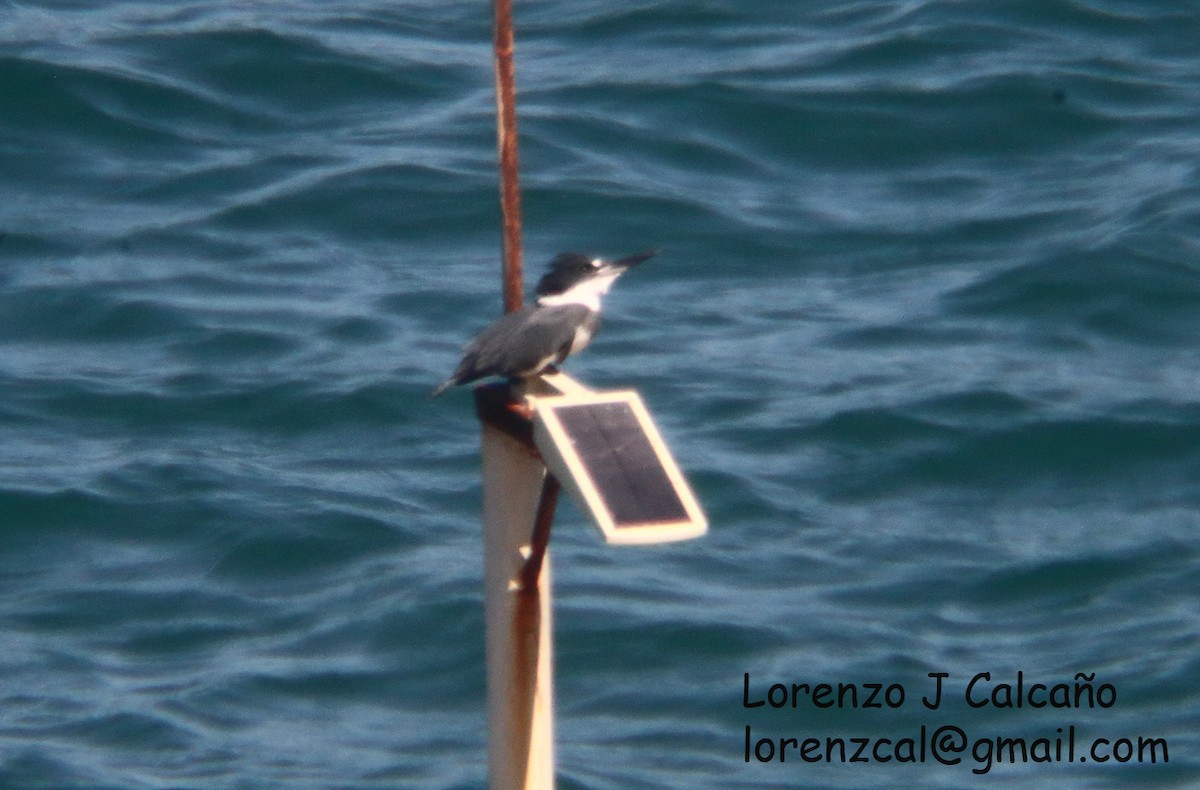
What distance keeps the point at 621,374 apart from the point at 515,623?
629 centimetres

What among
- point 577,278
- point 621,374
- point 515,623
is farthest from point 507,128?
point 621,374

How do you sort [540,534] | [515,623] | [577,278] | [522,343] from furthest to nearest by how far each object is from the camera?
[577,278] → [522,343] → [515,623] → [540,534]

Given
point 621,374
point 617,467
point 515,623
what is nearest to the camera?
point 617,467

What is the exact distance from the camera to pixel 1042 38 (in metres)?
14.7

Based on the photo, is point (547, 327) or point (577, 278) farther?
point (577, 278)

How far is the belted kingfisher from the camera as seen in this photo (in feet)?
16.5

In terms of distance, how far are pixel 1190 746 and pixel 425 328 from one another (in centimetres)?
493

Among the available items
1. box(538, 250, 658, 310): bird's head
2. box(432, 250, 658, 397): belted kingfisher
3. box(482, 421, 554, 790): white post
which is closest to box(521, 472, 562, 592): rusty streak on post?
box(482, 421, 554, 790): white post

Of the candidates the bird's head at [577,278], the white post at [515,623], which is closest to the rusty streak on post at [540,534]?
the white post at [515,623]

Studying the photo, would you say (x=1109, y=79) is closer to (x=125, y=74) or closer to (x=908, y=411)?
(x=908, y=411)

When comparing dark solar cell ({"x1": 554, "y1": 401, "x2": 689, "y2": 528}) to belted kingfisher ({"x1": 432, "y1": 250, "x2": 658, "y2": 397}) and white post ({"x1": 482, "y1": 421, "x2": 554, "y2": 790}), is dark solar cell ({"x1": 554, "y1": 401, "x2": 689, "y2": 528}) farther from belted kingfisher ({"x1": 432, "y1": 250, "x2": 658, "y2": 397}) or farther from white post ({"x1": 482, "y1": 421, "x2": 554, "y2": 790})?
belted kingfisher ({"x1": 432, "y1": 250, "x2": 658, "y2": 397})

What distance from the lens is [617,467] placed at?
3.99 metres

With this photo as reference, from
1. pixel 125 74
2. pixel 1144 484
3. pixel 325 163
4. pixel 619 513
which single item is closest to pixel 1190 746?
pixel 1144 484

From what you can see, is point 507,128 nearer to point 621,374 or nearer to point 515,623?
point 515,623
